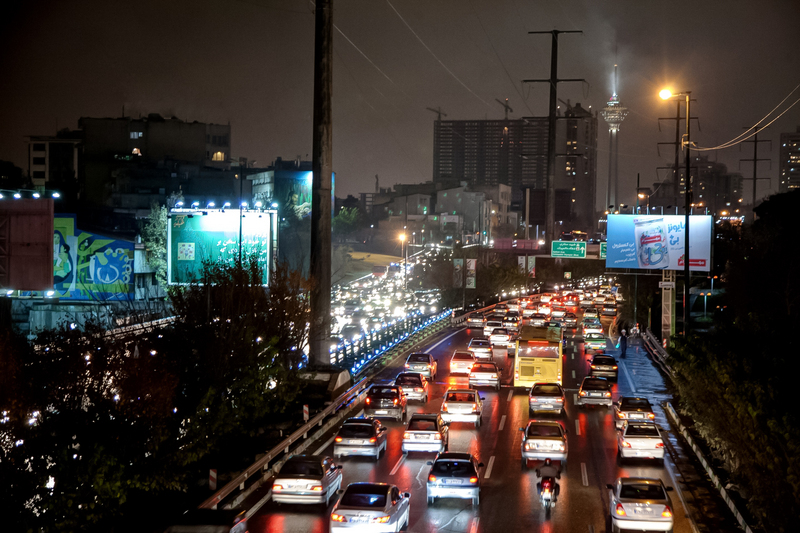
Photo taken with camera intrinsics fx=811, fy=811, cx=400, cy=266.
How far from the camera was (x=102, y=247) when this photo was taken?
53844mm

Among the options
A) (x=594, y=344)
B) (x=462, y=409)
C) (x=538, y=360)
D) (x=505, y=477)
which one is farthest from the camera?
(x=594, y=344)

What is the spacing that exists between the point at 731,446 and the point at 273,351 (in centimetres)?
1361

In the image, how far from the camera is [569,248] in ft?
213

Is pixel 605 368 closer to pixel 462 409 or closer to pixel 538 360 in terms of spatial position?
pixel 538 360

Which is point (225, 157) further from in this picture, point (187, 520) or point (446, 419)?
point (187, 520)

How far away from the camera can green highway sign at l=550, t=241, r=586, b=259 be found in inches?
2542

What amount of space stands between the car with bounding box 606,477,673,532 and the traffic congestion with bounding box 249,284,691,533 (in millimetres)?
20

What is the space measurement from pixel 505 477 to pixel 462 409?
721 cm

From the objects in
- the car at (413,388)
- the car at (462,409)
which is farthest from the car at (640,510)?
the car at (413,388)

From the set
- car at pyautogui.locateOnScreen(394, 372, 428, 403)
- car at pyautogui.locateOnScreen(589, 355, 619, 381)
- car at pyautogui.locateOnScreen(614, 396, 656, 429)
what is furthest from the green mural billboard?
car at pyautogui.locateOnScreen(614, 396, 656, 429)

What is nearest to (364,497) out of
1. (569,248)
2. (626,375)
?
(626,375)

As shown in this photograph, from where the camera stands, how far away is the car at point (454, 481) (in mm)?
18156

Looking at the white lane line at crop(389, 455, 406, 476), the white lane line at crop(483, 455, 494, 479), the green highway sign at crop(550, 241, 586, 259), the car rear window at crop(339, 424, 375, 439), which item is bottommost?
the white lane line at crop(389, 455, 406, 476)

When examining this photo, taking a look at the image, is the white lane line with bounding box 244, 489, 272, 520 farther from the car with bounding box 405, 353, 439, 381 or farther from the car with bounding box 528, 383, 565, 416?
the car with bounding box 405, 353, 439, 381
